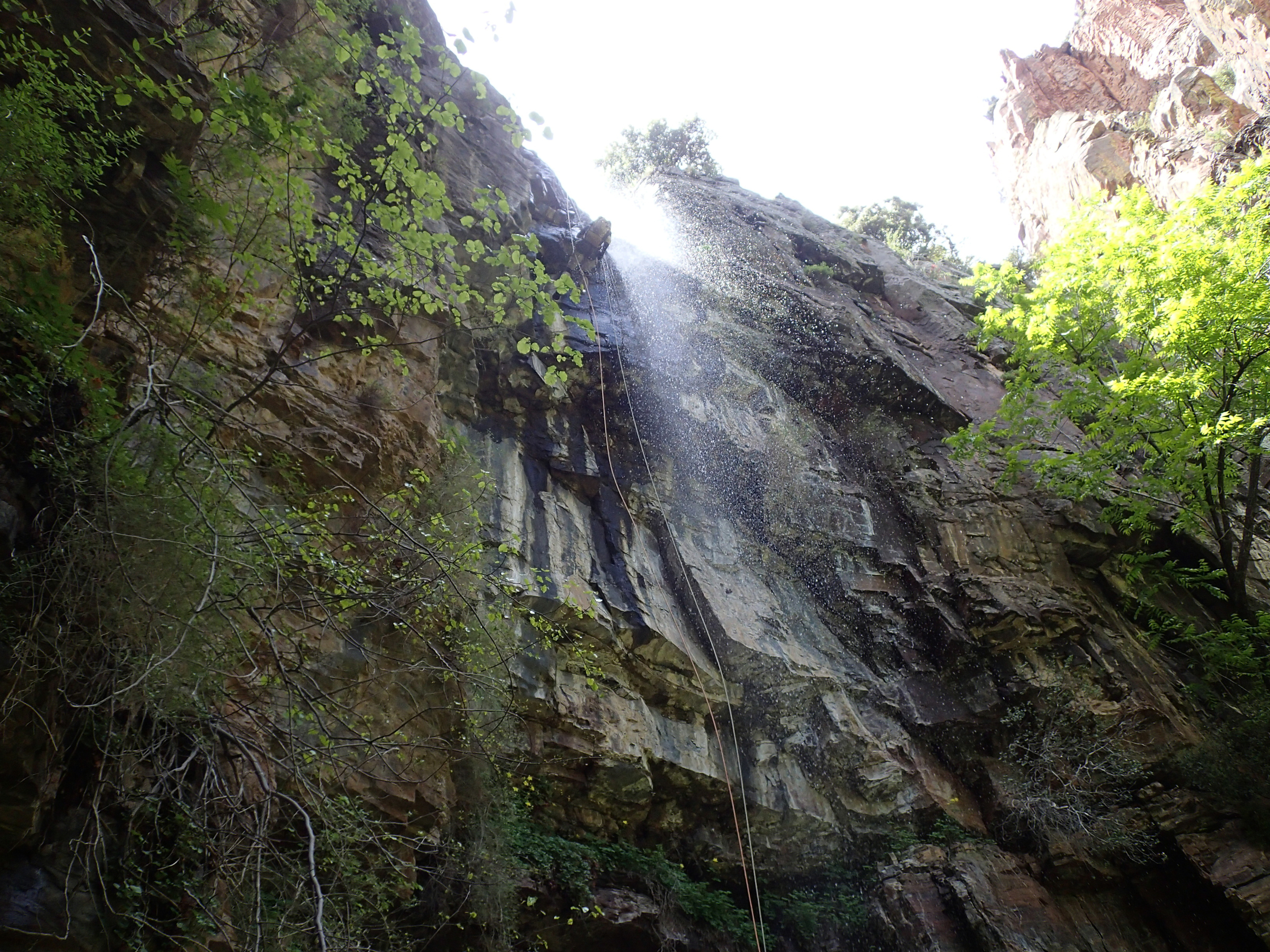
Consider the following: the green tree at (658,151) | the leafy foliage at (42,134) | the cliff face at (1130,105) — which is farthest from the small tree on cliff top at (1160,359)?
the green tree at (658,151)

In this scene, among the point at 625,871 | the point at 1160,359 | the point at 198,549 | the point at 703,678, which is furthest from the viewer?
the point at 1160,359

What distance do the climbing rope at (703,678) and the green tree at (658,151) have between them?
12.3 m

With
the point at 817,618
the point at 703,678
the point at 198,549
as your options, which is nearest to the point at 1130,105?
the point at 817,618

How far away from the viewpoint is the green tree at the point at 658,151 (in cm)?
1992

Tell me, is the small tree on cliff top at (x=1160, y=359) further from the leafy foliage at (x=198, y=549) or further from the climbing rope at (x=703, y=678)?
the leafy foliage at (x=198, y=549)

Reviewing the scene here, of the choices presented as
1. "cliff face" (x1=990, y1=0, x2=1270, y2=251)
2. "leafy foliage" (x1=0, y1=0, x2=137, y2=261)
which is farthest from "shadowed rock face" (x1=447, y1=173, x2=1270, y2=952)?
"cliff face" (x1=990, y1=0, x2=1270, y2=251)

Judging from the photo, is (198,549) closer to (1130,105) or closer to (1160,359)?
(1160,359)

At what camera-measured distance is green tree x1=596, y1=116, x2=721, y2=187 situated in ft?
65.4

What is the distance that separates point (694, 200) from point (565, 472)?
34.6ft

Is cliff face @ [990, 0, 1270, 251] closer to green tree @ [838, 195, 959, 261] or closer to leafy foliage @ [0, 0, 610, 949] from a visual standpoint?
green tree @ [838, 195, 959, 261]

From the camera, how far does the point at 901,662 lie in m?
8.30

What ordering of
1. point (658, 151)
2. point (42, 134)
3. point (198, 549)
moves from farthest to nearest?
point (658, 151)
point (42, 134)
point (198, 549)

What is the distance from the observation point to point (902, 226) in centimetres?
2080

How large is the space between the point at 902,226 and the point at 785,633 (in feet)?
58.0
